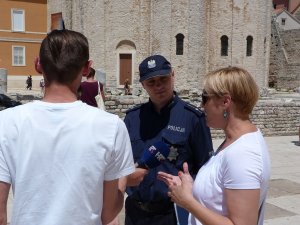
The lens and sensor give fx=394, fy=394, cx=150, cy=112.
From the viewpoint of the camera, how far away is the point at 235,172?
186cm

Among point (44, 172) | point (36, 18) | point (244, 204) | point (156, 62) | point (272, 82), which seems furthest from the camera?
point (272, 82)

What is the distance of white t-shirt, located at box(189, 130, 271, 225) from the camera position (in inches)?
72.7

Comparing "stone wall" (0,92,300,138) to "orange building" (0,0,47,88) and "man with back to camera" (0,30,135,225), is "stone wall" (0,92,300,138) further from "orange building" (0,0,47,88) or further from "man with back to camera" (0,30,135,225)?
→ "orange building" (0,0,47,88)

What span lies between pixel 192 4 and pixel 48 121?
2778 centimetres

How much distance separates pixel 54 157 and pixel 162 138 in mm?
1253

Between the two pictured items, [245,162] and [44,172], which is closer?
[44,172]

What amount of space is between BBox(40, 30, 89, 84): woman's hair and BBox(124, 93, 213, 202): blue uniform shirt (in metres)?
1.24

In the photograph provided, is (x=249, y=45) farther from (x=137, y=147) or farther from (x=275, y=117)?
(x=137, y=147)

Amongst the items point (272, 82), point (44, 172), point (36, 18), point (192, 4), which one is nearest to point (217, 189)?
point (44, 172)

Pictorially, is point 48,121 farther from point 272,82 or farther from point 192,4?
point 272,82

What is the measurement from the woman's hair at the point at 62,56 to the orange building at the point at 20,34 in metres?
32.4

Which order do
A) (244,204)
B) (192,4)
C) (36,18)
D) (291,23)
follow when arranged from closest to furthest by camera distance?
(244,204) < (192,4) < (36,18) < (291,23)

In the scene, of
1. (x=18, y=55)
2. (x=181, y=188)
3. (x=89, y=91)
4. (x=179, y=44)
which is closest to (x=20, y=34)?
(x=18, y=55)

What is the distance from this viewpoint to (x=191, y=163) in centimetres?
296
